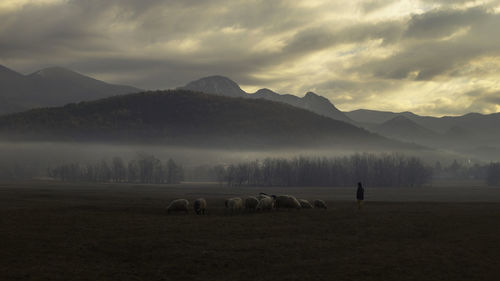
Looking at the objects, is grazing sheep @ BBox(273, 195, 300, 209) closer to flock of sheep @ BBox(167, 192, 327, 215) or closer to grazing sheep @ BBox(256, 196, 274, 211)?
flock of sheep @ BBox(167, 192, 327, 215)

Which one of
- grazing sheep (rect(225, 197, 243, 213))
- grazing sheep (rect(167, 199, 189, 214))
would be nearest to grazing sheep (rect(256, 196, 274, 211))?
grazing sheep (rect(225, 197, 243, 213))

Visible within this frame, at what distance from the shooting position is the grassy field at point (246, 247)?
23906 mm

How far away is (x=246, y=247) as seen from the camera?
29656 mm

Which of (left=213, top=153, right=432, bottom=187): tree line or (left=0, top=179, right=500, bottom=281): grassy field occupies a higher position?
(left=213, top=153, right=432, bottom=187): tree line

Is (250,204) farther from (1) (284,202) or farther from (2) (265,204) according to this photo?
(1) (284,202)

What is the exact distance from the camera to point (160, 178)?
197250 mm

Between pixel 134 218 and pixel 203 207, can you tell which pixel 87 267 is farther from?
pixel 203 207

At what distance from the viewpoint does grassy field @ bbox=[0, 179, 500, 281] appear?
2391 centimetres

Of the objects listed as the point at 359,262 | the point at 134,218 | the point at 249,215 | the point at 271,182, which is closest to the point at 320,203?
the point at 249,215

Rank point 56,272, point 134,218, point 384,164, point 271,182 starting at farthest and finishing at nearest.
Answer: point 384,164 < point 271,182 < point 134,218 < point 56,272

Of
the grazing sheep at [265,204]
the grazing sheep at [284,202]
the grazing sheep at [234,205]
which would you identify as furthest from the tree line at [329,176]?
the grazing sheep at [265,204]

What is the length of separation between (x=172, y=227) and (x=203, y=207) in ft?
37.3

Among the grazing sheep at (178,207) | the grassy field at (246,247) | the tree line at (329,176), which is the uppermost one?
the tree line at (329,176)

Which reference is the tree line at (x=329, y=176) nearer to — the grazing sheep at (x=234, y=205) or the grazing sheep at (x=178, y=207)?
the grazing sheep at (x=234, y=205)
